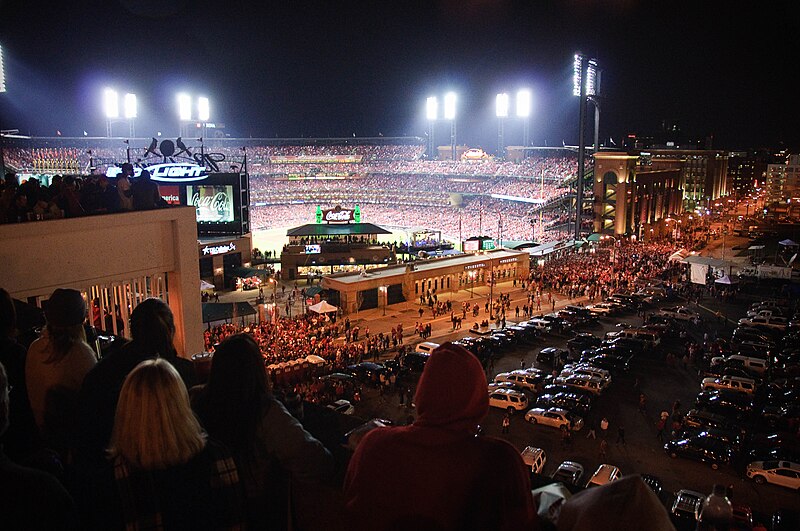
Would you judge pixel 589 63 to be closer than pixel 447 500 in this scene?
No

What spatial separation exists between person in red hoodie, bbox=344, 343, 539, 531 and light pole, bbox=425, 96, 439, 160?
10163 centimetres

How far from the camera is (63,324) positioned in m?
3.50

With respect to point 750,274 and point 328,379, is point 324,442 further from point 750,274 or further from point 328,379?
point 750,274

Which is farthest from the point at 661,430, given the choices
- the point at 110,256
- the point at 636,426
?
the point at 110,256

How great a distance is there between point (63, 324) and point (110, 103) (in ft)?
260

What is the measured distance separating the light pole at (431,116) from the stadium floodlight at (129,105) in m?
46.6


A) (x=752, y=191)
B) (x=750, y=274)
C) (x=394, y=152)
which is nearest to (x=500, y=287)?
(x=750, y=274)

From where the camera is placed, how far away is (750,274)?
38094 mm

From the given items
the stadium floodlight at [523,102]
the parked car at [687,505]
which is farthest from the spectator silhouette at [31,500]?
the stadium floodlight at [523,102]

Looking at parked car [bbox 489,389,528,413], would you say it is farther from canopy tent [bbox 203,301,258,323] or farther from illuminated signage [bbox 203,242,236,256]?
illuminated signage [bbox 203,242,236,256]

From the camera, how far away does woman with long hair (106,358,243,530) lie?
7.47ft

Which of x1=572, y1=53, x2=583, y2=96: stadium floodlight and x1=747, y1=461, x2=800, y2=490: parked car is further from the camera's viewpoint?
x1=572, y1=53, x2=583, y2=96: stadium floodlight

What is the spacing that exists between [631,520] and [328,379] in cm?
1766

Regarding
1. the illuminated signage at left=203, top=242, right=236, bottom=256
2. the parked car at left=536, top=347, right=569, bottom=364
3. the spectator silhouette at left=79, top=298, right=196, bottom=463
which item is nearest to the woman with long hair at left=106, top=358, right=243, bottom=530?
the spectator silhouette at left=79, top=298, right=196, bottom=463
